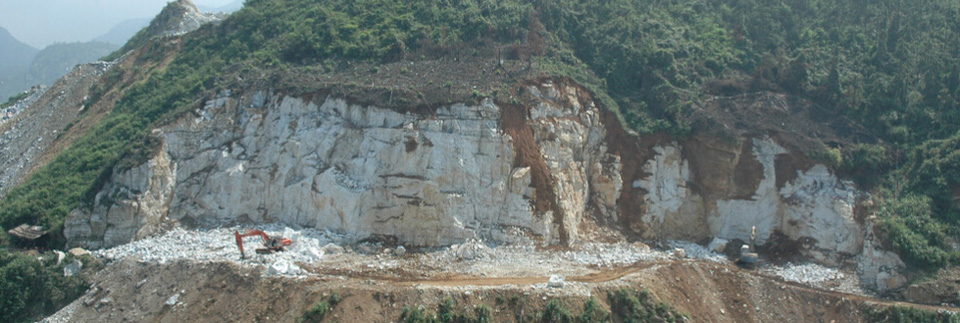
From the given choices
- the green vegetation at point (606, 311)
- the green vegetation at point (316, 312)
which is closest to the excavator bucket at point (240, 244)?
the green vegetation at point (316, 312)

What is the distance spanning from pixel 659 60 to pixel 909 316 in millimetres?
15179

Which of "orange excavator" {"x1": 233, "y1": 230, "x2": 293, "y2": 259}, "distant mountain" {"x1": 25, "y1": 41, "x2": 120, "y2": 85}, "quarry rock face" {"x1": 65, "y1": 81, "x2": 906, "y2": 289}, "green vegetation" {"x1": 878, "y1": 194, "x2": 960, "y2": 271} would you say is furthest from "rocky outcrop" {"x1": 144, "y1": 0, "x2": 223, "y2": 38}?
"distant mountain" {"x1": 25, "y1": 41, "x2": 120, "y2": 85}

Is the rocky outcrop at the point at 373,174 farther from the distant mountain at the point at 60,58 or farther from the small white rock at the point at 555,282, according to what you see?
the distant mountain at the point at 60,58

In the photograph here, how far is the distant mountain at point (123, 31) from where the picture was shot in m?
119

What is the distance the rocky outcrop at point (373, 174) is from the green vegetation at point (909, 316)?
10208mm

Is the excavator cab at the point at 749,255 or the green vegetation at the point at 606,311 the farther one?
the excavator cab at the point at 749,255

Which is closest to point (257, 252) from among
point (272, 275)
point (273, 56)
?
point (272, 275)

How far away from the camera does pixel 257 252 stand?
21.8m

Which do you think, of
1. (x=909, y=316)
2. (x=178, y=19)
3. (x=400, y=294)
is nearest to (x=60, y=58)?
(x=178, y=19)

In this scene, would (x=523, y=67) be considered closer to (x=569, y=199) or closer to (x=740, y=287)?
(x=569, y=199)

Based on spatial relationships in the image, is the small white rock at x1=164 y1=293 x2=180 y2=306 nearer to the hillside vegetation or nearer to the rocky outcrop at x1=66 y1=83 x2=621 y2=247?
the rocky outcrop at x1=66 y1=83 x2=621 y2=247

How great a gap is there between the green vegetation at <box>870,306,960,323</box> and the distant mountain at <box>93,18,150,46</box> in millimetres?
128861

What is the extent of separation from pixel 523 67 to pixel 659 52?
760cm

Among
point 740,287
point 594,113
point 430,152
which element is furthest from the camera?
point 594,113
